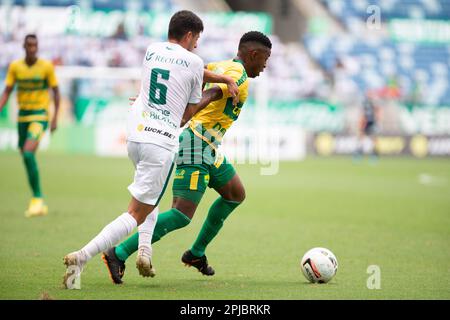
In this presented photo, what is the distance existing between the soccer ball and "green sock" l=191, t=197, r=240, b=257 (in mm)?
975

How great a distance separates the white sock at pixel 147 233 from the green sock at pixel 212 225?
79cm

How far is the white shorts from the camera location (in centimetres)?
689

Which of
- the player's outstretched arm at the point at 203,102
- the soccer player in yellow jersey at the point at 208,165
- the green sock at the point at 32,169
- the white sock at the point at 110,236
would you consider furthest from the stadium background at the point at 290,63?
the white sock at the point at 110,236

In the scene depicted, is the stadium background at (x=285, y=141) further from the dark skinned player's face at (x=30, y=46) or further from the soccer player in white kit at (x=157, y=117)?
the dark skinned player's face at (x=30, y=46)

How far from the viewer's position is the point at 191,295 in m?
6.93

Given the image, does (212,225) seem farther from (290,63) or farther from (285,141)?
(290,63)

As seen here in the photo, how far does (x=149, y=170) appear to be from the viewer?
272 inches

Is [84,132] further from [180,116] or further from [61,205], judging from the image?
[180,116]

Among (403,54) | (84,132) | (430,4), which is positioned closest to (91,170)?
(84,132)

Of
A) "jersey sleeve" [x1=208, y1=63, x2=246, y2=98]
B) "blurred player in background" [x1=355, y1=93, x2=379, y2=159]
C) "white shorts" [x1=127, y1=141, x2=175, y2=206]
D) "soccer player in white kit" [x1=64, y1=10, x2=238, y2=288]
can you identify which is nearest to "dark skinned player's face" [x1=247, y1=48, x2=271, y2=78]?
"jersey sleeve" [x1=208, y1=63, x2=246, y2=98]

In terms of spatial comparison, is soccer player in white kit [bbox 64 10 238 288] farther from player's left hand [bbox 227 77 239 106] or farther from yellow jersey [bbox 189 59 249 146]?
yellow jersey [bbox 189 59 249 146]

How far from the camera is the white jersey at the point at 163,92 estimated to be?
6.94 metres

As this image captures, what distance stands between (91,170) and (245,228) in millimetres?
9786

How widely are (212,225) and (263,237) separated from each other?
10.3ft
